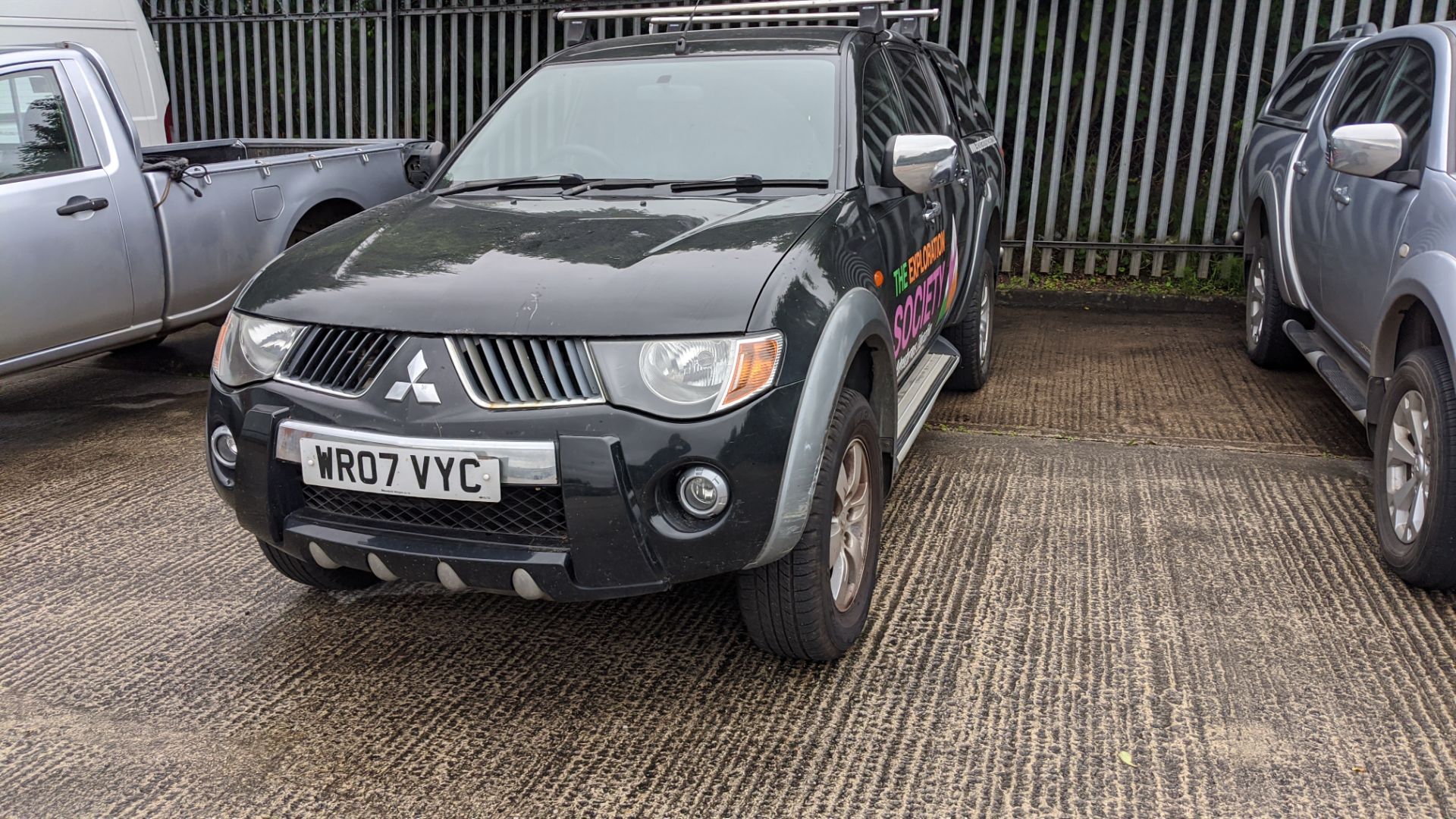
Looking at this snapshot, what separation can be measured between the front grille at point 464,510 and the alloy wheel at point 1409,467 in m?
2.64

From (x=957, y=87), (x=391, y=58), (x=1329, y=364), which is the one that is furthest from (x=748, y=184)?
(x=391, y=58)

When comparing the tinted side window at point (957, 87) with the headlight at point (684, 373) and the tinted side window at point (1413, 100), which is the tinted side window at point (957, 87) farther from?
the headlight at point (684, 373)

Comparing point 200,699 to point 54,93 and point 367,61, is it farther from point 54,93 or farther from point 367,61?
point 367,61

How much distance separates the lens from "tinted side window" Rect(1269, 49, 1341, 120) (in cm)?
602

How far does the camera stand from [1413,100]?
14.6 ft

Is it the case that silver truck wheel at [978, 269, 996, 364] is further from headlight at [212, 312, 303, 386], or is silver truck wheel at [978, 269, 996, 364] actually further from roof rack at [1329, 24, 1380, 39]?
headlight at [212, 312, 303, 386]

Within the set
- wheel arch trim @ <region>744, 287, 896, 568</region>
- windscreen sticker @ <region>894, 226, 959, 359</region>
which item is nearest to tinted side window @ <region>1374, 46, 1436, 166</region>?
windscreen sticker @ <region>894, 226, 959, 359</region>

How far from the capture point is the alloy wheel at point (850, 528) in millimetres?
3148

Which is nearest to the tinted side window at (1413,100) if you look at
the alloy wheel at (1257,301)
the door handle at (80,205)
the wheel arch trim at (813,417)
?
the alloy wheel at (1257,301)

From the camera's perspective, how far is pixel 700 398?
106 inches

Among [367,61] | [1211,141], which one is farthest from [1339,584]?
[367,61]

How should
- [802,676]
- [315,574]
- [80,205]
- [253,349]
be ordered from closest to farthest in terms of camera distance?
[253,349] < [802,676] < [315,574] < [80,205]

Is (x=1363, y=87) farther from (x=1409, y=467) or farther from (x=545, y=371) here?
(x=545, y=371)

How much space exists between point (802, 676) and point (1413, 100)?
130 inches
